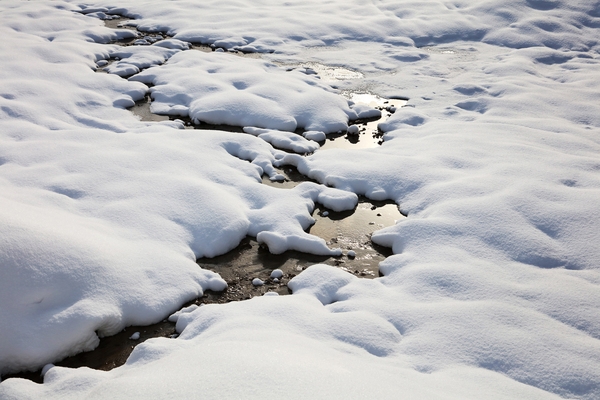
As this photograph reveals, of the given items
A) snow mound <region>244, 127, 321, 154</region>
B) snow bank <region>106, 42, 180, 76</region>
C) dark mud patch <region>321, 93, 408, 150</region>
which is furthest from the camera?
snow bank <region>106, 42, 180, 76</region>

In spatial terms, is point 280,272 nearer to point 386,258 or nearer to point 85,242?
point 386,258

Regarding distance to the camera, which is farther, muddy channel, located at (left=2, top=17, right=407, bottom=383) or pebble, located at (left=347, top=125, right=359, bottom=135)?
pebble, located at (left=347, top=125, right=359, bottom=135)

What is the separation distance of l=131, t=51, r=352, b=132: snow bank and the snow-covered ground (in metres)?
0.03

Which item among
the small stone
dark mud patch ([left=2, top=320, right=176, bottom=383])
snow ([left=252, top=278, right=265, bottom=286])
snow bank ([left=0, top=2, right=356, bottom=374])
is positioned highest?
snow bank ([left=0, top=2, right=356, bottom=374])

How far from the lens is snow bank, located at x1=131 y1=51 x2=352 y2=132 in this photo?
5.84 metres

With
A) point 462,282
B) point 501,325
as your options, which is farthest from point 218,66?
point 501,325

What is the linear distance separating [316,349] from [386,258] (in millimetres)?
1404

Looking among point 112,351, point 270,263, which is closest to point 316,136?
point 270,263

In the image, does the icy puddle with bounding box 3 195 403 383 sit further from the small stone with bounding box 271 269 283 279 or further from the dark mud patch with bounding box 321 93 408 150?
the dark mud patch with bounding box 321 93 408 150

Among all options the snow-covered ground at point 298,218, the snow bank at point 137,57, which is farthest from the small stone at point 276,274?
the snow bank at point 137,57

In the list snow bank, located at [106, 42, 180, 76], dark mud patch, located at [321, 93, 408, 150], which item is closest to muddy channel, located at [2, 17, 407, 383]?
dark mud patch, located at [321, 93, 408, 150]

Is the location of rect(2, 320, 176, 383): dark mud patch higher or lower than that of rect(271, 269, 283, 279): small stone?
lower

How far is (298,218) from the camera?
416 centimetres

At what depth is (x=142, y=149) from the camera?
479 cm
